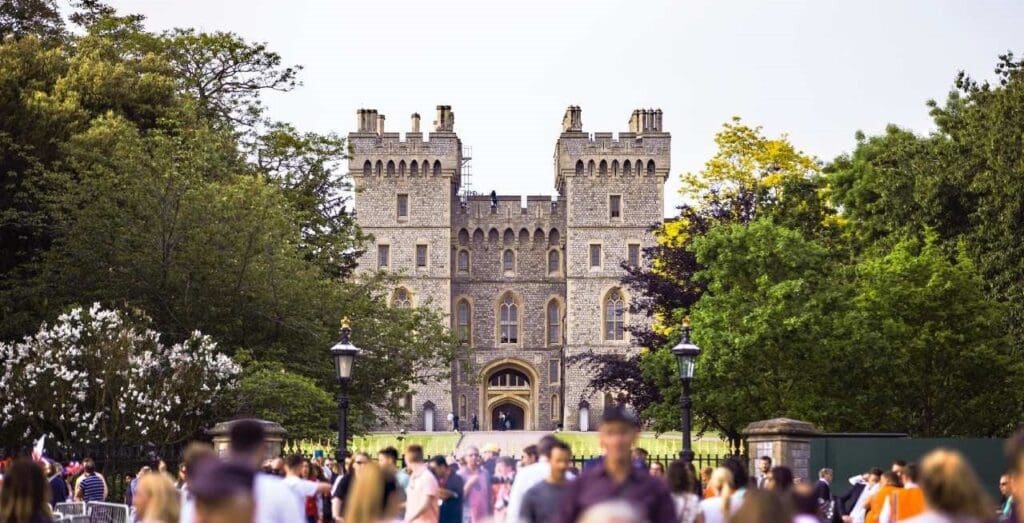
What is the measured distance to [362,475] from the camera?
21.7 feet

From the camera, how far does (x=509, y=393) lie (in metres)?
75.9

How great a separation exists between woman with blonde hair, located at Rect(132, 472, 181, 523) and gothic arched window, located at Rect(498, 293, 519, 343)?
225ft

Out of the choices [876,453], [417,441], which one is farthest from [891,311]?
[417,441]

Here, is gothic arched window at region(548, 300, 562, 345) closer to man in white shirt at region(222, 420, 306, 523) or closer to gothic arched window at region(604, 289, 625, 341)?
gothic arched window at region(604, 289, 625, 341)

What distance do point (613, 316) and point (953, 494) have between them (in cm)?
6765

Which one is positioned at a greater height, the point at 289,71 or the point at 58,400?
the point at 289,71

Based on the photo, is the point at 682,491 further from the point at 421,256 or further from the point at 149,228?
the point at 421,256

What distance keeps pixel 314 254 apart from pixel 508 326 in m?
37.1

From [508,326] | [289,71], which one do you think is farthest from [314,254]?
[508,326]

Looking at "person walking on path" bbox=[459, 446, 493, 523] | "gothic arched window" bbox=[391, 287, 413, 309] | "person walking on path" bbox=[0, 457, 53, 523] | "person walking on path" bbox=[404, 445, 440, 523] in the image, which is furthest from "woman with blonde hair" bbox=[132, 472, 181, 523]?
"gothic arched window" bbox=[391, 287, 413, 309]

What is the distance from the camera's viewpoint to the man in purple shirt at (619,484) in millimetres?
7566

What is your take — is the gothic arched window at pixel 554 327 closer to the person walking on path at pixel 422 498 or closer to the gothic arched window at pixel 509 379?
the gothic arched window at pixel 509 379

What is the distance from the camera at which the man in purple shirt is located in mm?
7566

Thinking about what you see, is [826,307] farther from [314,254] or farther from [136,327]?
[136,327]
